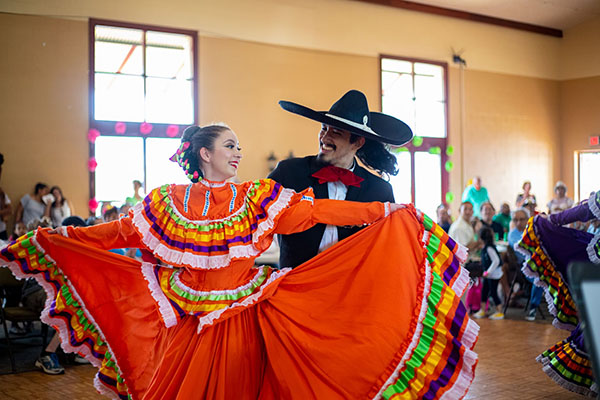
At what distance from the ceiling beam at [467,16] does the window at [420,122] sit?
1.00 meters

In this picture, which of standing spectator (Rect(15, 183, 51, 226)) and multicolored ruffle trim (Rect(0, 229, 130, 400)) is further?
standing spectator (Rect(15, 183, 51, 226))

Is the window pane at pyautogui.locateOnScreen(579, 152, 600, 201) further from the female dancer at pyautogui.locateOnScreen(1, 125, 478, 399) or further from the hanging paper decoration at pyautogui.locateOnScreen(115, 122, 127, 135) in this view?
the female dancer at pyautogui.locateOnScreen(1, 125, 478, 399)

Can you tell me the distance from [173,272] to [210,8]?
8.38 meters

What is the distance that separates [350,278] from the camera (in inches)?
99.1

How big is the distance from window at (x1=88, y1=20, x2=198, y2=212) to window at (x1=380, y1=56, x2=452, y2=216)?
391cm

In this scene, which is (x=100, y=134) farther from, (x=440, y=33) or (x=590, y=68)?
(x=590, y=68)

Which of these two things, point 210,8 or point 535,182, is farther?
point 535,182

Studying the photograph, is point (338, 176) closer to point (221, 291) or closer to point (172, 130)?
point (221, 291)

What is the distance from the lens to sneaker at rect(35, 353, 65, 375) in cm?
452

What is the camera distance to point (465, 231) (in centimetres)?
704

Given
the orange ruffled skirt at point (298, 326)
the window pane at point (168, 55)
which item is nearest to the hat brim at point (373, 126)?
the orange ruffled skirt at point (298, 326)

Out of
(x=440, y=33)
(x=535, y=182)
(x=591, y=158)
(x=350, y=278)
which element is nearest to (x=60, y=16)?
(x=440, y=33)

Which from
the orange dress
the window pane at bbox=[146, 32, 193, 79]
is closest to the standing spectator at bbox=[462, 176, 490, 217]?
the window pane at bbox=[146, 32, 193, 79]

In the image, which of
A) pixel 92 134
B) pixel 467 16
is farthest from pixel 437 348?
pixel 467 16
